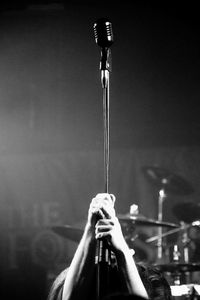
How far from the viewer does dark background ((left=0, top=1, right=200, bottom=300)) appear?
6.20m

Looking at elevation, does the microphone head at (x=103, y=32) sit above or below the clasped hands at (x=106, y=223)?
above

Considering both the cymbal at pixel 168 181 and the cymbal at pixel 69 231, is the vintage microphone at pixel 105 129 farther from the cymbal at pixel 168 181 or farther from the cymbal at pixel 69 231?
the cymbal at pixel 168 181

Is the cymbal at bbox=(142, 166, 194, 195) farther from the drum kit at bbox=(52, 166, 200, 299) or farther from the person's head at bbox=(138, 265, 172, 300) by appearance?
the person's head at bbox=(138, 265, 172, 300)

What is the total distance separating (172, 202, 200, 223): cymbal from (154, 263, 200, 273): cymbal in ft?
6.51

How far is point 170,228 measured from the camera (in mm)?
5488

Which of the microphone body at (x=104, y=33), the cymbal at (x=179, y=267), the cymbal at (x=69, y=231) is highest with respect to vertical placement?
the microphone body at (x=104, y=33)

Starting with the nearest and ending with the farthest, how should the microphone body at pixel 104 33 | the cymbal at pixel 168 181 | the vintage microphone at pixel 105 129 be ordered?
the vintage microphone at pixel 105 129
the microphone body at pixel 104 33
the cymbal at pixel 168 181

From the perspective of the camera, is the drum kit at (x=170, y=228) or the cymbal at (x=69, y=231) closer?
the drum kit at (x=170, y=228)

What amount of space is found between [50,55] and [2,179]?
1953 mm

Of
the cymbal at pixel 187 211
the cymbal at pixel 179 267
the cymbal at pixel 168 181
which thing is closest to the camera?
the cymbal at pixel 179 267

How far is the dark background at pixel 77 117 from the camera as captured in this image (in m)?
6.20

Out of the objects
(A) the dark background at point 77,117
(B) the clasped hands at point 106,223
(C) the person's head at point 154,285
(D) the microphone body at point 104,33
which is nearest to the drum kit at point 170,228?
(A) the dark background at point 77,117

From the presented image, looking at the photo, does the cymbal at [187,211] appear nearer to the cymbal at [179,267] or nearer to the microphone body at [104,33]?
the cymbal at [179,267]

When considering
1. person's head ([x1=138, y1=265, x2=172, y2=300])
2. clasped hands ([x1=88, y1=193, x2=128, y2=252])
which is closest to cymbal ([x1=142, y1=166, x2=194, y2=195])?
person's head ([x1=138, y1=265, x2=172, y2=300])
